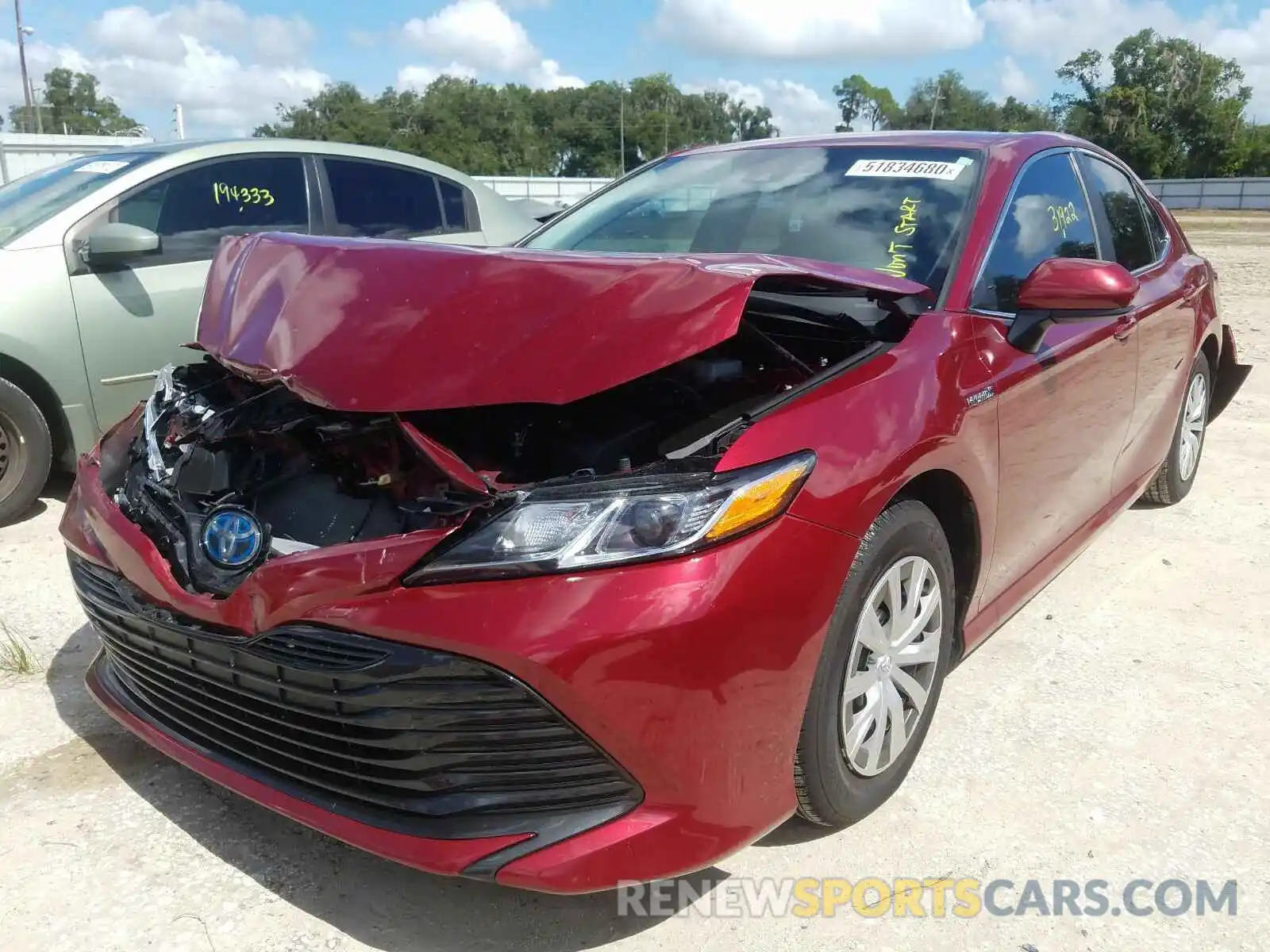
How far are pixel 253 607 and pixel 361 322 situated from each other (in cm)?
70

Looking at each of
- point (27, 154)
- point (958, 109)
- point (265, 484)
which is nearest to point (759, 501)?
point (265, 484)

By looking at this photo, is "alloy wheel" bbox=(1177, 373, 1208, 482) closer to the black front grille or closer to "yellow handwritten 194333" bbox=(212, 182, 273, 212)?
the black front grille

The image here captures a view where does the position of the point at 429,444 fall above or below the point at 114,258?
below

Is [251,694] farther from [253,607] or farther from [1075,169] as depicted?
[1075,169]

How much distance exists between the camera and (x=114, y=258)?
14.3 ft

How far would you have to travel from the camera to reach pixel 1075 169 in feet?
11.5

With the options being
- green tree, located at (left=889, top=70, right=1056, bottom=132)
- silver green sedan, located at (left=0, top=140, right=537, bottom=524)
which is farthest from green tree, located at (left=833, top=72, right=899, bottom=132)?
silver green sedan, located at (left=0, top=140, right=537, bottom=524)

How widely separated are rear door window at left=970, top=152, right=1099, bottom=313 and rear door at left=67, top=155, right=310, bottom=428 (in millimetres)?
3034

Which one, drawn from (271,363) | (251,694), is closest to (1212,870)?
(251,694)

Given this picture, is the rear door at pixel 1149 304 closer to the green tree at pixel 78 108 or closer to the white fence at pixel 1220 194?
the white fence at pixel 1220 194

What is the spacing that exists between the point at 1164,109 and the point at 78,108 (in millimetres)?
79070

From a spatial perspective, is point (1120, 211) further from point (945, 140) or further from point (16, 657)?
point (16, 657)

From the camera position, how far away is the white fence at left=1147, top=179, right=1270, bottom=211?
139ft

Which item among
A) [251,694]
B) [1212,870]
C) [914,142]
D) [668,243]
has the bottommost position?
[1212,870]
